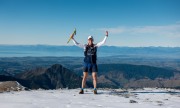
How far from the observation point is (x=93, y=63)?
53.3 ft

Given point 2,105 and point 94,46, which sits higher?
point 94,46

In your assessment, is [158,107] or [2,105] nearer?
[2,105]

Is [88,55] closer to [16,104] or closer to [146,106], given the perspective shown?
[146,106]

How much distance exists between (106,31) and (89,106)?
5.37 metres

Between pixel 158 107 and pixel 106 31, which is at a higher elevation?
pixel 106 31

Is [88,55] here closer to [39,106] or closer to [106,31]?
[106,31]

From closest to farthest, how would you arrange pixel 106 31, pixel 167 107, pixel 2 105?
1. pixel 2 105
2. pixel 167 107
3. pixel 106 31

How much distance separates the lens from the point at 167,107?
42.0 ft

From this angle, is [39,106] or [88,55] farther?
[88,55]

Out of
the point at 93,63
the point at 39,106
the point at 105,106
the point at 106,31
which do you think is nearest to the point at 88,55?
the point at 93,63

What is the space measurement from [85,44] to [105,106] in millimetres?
5011

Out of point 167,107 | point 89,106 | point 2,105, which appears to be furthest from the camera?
point 167,107

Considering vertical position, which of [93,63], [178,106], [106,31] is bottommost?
[178,106]

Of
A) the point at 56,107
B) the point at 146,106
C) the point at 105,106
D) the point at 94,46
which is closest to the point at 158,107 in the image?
the point at 146,106
